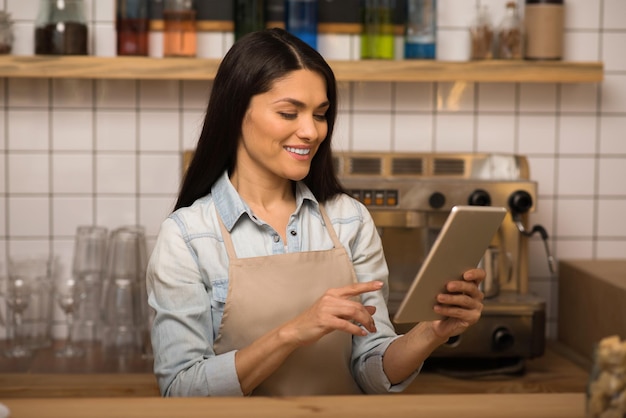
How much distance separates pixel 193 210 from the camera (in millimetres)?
1605

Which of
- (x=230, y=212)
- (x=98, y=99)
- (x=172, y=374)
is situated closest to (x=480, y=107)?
(x=98, y=99)

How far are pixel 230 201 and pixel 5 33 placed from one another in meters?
1.27

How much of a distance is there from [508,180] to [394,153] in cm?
35

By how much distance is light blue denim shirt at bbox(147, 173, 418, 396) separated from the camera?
1.49 meters

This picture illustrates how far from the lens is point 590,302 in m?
2.51

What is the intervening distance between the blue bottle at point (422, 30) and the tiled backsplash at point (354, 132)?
0.34 ft

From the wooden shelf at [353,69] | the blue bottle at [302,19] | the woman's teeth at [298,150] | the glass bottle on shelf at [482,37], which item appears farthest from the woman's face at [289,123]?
the glass bottle on shelf at [482,37]

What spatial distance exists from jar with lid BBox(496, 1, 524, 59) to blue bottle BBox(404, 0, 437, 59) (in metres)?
0.20

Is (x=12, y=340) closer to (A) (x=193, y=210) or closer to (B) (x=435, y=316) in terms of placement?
(A) (x=193, y=210)

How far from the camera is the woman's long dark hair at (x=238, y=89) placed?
1.56m

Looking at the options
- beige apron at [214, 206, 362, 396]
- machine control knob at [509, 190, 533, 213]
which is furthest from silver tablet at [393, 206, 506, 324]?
machine control knob at [509, 190, 533, 213]

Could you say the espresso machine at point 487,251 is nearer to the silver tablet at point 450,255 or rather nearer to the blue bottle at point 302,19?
the blue bottle at point 302,19

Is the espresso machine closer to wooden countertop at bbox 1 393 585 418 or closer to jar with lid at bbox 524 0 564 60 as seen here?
jar with lid at bbox 524 0 564 60

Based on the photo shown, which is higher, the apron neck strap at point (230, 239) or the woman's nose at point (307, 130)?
the woman's nose at point (307, 130)
